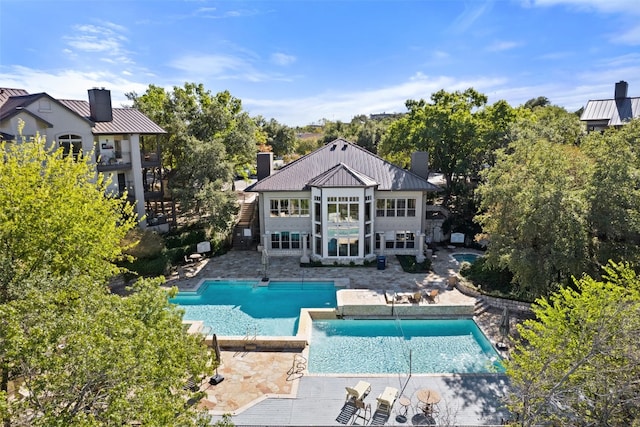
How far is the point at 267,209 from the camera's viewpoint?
29984mm

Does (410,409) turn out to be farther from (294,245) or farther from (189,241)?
(189,241)

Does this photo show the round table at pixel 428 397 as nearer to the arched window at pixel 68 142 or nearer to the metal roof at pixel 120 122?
the arched window at pixel 68 142

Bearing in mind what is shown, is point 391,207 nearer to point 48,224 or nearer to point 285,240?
point 285,240

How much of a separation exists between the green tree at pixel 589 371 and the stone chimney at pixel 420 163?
2072 centimetres

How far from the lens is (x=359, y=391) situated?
47.7 feet

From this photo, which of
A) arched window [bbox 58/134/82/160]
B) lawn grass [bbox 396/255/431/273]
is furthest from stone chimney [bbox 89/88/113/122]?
lawn grass [bbox 396/255/431/273]

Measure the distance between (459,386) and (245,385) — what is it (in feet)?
27.3

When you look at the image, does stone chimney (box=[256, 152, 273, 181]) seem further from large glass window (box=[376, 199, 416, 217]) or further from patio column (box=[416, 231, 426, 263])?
patio column (box=[416, 231, 426, 263])

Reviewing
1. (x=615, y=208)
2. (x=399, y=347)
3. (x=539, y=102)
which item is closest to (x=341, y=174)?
(x=399, y=347)

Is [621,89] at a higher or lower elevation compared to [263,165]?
higher

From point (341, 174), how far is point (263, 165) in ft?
22.4

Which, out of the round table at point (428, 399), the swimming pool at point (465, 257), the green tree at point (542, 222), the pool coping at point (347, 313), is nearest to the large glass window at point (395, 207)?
the swimming pool at point (465, 257)

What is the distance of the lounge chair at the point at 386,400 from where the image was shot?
14.1 m

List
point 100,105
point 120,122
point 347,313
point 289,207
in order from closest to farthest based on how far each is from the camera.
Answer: point 347,313
point 100,105
point 120,122
point 289,207
